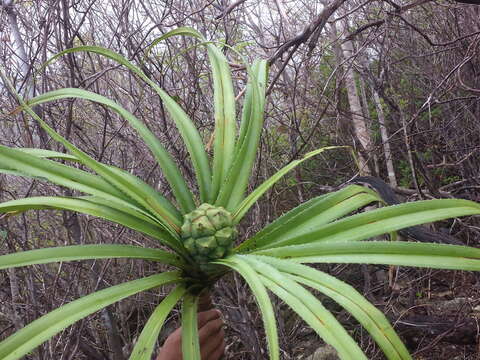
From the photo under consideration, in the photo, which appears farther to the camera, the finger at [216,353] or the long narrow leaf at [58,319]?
the finger at [216,353]

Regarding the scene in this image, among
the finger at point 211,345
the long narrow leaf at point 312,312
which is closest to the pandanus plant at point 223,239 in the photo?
the long narrow leaf at point 312,312

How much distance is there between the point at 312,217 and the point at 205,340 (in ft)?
1.14

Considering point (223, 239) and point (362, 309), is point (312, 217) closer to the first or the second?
point (223, 239)

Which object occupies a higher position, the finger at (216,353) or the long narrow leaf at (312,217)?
the long narrow leaf at (312,217)

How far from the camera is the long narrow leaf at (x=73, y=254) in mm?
656

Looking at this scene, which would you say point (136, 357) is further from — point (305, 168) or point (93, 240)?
point (305, 168)

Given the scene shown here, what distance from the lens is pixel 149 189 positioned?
0.95 m

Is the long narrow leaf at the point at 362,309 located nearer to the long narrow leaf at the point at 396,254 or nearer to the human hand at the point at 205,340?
the long narrow leaf at the point at 396,254

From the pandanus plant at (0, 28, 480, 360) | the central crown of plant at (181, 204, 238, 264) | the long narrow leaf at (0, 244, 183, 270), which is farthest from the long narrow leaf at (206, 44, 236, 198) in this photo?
the long narrow leaf at (0, 244, 183, 270)

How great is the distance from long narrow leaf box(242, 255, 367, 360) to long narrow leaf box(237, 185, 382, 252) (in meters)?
0.21

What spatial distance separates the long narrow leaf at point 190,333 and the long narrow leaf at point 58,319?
0.21ft

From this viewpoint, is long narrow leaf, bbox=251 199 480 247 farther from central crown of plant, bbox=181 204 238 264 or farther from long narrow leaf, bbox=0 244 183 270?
long narrow leaf, bbox=0 244 183 270

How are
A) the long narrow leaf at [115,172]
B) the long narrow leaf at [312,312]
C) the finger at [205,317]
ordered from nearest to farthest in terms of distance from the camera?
1. the long narrow leaf at [312,312]
2. the long narrow leaf at [115,172]
3. the finger at [205,317]

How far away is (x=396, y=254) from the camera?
674 millimetres
